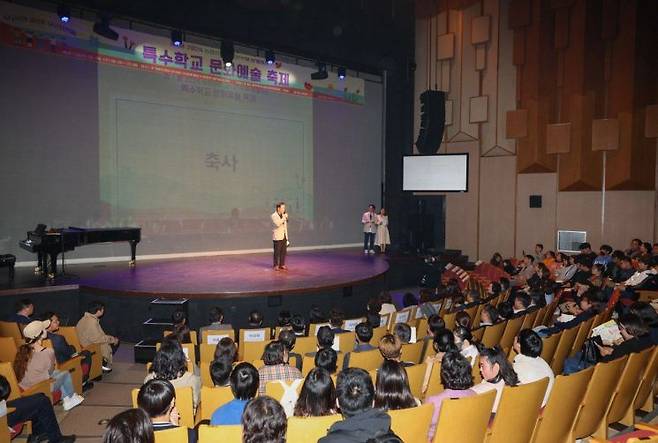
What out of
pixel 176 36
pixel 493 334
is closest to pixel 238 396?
pixel 493 334

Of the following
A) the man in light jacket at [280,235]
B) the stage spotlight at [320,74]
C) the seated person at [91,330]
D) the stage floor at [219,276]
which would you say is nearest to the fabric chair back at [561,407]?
the seated person at [91,330]

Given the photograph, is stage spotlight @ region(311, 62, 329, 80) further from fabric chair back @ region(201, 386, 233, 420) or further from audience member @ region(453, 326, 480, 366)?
fabric chair back @ region(201, 386, 233, 420)

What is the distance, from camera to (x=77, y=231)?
9.10m

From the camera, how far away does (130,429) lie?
2.25 m

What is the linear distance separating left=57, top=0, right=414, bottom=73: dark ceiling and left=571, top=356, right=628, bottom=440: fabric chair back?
9.47 m

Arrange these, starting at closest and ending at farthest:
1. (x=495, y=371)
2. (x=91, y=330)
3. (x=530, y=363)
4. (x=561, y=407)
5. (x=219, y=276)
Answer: (x=561, y=407) → (x=495, y=371) → (x=530, y=363) → (x=91, y=330) → (x=219, y=276)

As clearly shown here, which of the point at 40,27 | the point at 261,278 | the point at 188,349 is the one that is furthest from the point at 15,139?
the point at 188,349

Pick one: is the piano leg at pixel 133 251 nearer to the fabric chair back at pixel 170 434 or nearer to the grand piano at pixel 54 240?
the grand piano at pixel 54 240

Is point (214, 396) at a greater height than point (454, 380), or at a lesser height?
lesser

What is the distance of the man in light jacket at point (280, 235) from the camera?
32.7 ft

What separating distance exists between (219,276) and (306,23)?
6251 millimetres

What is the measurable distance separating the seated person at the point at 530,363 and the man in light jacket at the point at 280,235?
649cm

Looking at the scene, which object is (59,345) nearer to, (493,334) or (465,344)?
(465,344)

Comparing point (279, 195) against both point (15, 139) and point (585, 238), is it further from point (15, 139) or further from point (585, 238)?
point (585, 238)
